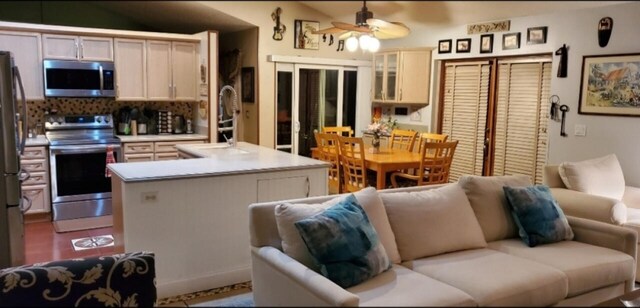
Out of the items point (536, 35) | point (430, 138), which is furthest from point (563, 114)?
point (430, 138)

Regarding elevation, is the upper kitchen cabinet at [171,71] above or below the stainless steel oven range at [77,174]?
above

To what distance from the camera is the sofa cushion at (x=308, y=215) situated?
2.27m

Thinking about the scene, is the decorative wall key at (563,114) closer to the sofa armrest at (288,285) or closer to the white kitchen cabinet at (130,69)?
the sofa armrest at (288,285)

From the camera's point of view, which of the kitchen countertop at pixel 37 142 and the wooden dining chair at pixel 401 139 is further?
the wooden dining chair at pixel 401 139

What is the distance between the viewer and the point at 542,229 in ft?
9.59

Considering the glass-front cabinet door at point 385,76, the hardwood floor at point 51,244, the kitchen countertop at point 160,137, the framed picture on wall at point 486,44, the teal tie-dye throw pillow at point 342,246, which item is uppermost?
the framed picture on wall at point 486,44

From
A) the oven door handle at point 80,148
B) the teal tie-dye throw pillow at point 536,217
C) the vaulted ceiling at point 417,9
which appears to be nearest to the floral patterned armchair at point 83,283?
the vaulted ceiling at point 417,9

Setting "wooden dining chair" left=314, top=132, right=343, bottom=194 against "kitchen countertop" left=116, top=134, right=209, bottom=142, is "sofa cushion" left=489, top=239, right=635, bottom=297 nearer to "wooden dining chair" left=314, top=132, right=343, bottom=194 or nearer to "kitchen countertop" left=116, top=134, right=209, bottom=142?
"wooden dining chair" left=314, top=132, right=343, bottom=194

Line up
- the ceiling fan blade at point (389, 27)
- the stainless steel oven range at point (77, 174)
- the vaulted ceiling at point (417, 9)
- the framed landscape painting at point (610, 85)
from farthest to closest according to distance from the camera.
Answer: the stainless steel oven range at point (77, 174) < the framed landscape painting at point (610, 85) < the ceiling fan blade at point (389, 27) < the vaulted ceiling at point (417, 9)

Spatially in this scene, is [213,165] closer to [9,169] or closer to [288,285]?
[9,169]

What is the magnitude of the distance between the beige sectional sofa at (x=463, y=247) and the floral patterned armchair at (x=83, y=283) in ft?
1.67

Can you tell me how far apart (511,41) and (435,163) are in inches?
66.9

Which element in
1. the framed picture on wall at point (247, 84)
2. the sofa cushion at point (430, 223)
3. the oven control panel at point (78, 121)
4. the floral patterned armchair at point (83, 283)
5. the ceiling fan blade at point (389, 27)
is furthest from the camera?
the framed picture on wall at point (247, 84)

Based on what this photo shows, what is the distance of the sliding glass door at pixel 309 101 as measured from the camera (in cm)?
624
